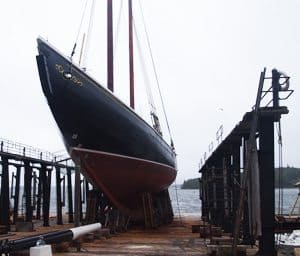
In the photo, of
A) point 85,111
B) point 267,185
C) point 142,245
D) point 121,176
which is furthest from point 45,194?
point 267,185

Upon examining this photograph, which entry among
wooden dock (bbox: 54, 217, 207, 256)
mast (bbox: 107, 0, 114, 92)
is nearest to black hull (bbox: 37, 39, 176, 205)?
mast (bbox: 107, 0, 114, 92)

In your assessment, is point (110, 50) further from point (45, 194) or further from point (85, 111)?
point (45, 194)

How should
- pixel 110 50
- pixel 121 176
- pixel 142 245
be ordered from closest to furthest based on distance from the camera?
pixel 142 245 → pixel 121 176 → pixel 110 50

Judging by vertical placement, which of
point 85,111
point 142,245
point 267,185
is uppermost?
point 85,111

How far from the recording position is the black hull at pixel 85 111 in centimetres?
1747

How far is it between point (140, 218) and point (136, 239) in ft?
19.0

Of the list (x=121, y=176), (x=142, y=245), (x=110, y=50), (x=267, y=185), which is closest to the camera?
(x=267, y=185)

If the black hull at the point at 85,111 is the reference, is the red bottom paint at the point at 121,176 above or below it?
below

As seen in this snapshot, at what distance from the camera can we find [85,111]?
18.2m

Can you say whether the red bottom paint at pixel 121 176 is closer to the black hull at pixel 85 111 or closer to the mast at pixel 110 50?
the black hull at pixel 85 111

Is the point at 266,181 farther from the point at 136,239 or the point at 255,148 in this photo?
the point at 136,239

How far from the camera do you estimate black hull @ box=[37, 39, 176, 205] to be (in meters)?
17.5

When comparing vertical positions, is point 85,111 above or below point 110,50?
below

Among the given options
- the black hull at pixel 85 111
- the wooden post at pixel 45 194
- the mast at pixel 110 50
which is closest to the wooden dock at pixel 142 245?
the black hull at pixel 85 111
